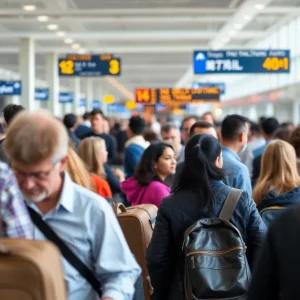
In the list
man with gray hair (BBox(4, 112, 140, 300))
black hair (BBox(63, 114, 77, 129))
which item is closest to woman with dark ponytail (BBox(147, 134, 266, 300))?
man with gray hair (BBox(4, 112, 140, 300))

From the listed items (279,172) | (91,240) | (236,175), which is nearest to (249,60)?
(236,175)

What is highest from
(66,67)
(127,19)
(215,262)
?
(127,19)

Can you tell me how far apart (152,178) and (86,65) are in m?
18.3

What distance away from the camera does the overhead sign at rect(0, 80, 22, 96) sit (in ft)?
76.7

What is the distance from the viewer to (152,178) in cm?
650

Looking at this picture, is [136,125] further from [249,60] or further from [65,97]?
[65,97]

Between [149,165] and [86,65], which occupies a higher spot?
[86,65]

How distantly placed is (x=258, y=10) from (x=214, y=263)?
15361mm

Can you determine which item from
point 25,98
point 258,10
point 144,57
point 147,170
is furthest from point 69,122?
point 144,57

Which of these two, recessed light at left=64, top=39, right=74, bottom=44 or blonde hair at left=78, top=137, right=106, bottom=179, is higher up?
recessed light at left=64, top=39, right=74, bottom=44

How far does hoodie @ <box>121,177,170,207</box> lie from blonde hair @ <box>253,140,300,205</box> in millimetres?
993

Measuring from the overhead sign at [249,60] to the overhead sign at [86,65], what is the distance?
11.6 feet

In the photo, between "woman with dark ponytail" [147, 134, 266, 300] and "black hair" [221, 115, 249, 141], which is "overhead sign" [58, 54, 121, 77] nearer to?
"black hair" [221, 115, 249, 141]

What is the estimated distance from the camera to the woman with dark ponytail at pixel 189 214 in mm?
4348
